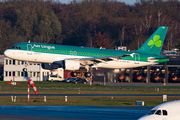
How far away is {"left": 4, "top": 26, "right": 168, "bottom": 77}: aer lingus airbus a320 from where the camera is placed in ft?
182

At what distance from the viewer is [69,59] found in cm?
5747

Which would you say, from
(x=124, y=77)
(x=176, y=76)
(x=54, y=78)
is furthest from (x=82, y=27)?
(x=176, y=76)

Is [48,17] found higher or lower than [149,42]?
higher

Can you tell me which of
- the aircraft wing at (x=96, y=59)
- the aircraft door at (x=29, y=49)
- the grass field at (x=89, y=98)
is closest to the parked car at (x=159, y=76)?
the grass field at (x=89, y=98)

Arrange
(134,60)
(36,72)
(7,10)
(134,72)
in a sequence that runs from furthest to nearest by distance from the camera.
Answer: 1. (7,10)
2. (36,72)
3. (134,72)
4. (134,60)

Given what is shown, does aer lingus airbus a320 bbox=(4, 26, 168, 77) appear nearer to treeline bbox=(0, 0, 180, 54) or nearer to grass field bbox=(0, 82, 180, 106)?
grass field bbox=(0, 82, 180, 106)

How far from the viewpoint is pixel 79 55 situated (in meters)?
58.8

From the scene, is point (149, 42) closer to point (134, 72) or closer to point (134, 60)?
point (134, 60)

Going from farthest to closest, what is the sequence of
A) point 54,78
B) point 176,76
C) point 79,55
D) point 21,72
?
point 21,72 → point 54,78 → point 176,76 → point 79,55

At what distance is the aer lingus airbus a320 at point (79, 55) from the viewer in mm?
55469

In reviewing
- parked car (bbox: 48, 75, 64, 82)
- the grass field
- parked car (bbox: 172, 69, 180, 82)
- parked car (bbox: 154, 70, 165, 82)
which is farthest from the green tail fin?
parked car (bbox: 48, 75, 64, 82)

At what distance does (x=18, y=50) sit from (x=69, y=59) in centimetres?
843

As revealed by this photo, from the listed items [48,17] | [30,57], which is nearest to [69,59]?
[30,57]

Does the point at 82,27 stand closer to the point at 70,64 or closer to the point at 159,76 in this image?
the point at 159,76
